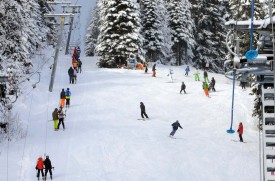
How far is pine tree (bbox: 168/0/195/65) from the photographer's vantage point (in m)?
58.6

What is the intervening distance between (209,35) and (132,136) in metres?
39.8

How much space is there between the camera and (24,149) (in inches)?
Answer: 823

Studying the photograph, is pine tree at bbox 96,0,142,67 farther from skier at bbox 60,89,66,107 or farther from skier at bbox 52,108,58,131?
skier at bbox 52,108,58,131

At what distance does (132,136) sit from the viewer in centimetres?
2384

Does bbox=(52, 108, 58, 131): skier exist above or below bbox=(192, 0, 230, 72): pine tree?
below

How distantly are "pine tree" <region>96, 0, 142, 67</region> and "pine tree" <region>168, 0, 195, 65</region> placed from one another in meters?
12.0

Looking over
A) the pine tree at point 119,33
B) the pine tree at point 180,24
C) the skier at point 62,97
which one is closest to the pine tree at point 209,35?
the pine tree at point 180,24

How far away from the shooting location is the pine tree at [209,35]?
6075 cm

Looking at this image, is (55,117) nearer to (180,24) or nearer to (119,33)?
(119,33)

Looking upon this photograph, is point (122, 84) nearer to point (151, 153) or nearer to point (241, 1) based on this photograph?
point (241, 1)

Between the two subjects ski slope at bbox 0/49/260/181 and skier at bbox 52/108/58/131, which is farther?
skier at bbox 52/108/58/131

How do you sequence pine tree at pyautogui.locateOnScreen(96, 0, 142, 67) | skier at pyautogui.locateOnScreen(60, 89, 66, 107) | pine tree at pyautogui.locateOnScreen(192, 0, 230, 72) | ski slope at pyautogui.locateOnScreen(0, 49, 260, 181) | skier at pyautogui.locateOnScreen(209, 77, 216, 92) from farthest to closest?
pine tree at pyautogui.locateOnScreen(192, 0, 230, 72), pine tree at pyautogui.locateOnScreen(96, 0, 142, 67), skier at pyautogui.locateOnScreen(209, 77, 216, 92), skier at pyautogui.locateOnScreen(60, 89, 66, 107), ski slope at pyautogui.locateOnScreen(0, 49, 260, 181)

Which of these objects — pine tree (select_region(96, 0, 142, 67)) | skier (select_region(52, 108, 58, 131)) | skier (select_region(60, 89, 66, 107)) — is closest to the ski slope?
skier (select_region(52, 108, 58, 131))

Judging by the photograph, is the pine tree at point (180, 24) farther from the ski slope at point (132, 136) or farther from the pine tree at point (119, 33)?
the ski slope at point (132, 136)
